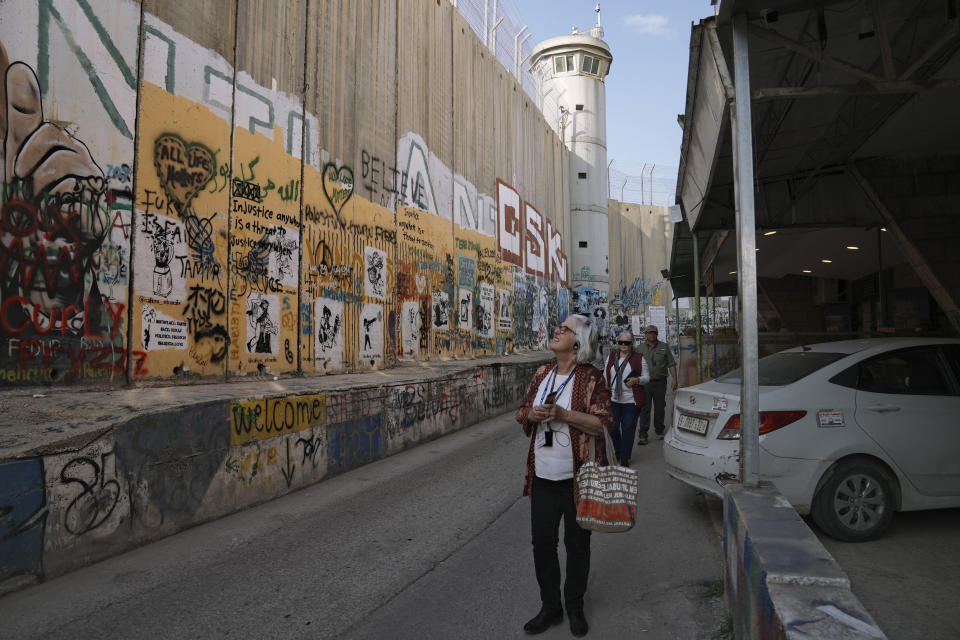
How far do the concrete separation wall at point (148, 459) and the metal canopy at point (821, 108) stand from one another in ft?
17.0

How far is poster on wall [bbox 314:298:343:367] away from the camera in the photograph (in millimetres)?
11320

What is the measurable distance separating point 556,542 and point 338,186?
32.1 feet

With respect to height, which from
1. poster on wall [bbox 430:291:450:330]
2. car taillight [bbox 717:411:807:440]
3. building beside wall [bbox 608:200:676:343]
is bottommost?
car taillight [bbox 717:411:807:440]

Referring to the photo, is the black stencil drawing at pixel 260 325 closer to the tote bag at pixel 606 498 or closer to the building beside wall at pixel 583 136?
the tote bag at pixel 606 498

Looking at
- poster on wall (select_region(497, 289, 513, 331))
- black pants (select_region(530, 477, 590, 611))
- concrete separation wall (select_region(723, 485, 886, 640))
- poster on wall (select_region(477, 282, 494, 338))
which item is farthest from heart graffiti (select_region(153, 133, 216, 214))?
poster on wall (select_region(497, 289, 513, 331))

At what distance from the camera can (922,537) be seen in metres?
5.14

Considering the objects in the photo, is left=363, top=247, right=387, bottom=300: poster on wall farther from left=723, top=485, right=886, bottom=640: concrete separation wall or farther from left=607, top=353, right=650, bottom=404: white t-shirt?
left=723, top=485, right=886, bottom=640: concrete separation wall

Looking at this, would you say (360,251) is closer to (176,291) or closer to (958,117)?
(176,291)

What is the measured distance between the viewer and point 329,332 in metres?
11.6

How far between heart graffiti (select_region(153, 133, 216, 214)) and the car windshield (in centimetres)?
708

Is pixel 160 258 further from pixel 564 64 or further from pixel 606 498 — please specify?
pixel 564 64

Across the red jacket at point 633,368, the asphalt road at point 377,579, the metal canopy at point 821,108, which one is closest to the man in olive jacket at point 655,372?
the red jacket at point 633,368

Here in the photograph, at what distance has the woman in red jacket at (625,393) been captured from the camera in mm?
7895

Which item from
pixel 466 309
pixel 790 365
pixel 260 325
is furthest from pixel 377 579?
pixel 466 309
